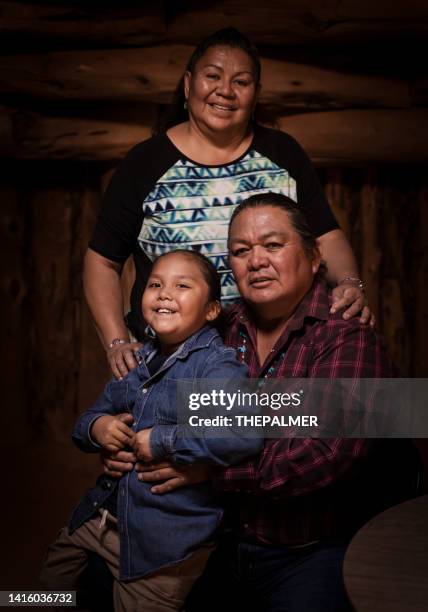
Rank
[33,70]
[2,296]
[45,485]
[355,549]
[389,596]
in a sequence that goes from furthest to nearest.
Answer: [2,296] → [45,485] → [33,70] → [355,549] → [389,596]

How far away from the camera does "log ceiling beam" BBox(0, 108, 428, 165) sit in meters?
3.80

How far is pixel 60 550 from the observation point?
6.88 feet

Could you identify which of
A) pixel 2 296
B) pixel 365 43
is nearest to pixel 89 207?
pixel 2 296

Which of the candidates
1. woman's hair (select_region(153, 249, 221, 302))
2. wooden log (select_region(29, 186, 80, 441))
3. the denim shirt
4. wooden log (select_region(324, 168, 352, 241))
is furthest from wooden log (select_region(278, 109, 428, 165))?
the denim shirt

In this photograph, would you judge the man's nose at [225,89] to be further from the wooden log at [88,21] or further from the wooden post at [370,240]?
the wooden post at [370,240]

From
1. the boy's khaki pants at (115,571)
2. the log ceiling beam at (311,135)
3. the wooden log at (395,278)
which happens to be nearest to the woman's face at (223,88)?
the boy's khaki pants at (115,571)

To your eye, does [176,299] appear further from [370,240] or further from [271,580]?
[370,240]

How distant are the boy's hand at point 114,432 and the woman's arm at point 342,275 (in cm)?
59

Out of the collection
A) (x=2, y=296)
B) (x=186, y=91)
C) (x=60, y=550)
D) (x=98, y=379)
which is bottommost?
(x=60, y=550)

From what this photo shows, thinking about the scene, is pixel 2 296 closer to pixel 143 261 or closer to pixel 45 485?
pixel 45 485

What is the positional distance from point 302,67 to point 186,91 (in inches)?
52.2

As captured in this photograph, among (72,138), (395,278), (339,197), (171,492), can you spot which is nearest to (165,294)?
(171,492)

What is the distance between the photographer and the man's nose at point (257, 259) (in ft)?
6.64

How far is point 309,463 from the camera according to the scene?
1.79 m
